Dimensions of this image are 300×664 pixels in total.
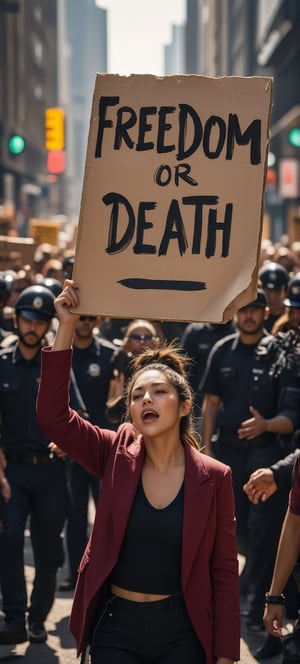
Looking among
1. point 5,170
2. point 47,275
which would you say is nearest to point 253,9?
Result: point 5,170

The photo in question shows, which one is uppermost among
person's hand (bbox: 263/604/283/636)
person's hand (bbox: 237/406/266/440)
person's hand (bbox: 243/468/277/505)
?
person's hand (bbox: 237/406/266/440)

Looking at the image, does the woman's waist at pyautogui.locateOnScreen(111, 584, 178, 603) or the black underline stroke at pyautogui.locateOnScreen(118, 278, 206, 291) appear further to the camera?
the black underline stroke at pyautogui.locateOnScreen(118, 278, 206, 291)

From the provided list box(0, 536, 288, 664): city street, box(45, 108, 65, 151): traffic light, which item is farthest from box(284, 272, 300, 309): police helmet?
box(45, 108, 65, 151): traffic light

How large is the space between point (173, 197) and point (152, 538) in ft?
3.89

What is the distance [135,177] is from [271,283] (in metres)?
6.45

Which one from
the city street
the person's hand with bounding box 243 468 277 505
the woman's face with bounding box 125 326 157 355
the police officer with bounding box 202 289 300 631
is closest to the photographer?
the person's hand with bounding box 243 468 277 505

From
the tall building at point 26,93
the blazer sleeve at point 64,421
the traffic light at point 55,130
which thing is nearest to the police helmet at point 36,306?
the blazer sleeve at point 64,421

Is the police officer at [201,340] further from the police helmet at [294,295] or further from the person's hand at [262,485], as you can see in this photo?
the person's hand at [262,485]

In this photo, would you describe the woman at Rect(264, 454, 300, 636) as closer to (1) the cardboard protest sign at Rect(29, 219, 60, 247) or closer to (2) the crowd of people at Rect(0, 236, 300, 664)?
(2) the crowd of people at Rect(0, 236, 300, 664)

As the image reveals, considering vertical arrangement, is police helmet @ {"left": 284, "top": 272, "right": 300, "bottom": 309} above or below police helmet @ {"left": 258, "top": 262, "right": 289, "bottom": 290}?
below

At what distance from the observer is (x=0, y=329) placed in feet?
35.7

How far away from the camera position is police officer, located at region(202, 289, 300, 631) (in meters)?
7.90

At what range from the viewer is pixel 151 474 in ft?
15.8

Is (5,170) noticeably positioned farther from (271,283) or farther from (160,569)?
(160,569)
